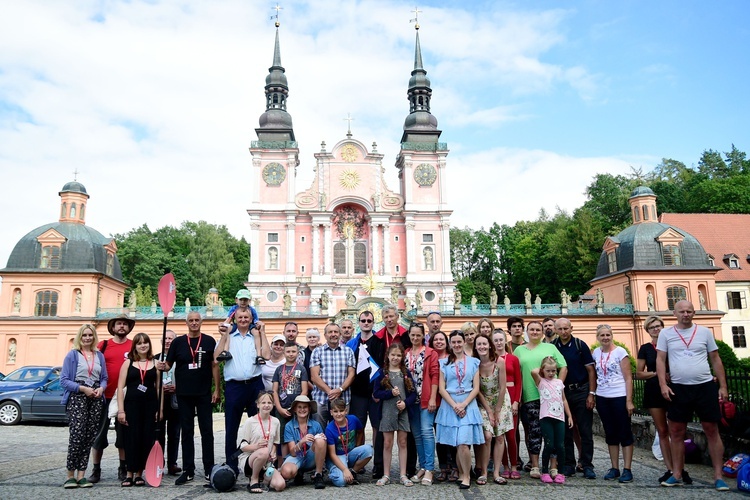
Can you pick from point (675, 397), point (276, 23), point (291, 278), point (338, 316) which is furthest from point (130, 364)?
point (276, 23)

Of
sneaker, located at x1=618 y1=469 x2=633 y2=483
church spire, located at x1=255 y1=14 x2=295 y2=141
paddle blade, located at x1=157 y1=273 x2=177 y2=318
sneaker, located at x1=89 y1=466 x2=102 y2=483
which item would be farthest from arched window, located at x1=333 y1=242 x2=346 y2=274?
sneaker, located at x1=618 y1=469 x2=633 y2=483

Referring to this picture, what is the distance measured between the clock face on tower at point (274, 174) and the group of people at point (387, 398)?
34.9 m

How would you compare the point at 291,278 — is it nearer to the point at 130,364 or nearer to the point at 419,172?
the point at 419,172

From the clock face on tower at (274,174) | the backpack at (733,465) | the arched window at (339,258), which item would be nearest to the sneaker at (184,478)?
the backpack at (733,465)

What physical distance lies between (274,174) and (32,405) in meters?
28.7

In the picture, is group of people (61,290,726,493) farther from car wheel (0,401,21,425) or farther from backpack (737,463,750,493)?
car wheel (0,401,21,425)

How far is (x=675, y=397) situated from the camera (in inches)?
275

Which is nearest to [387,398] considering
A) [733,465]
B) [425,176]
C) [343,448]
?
[343,448]

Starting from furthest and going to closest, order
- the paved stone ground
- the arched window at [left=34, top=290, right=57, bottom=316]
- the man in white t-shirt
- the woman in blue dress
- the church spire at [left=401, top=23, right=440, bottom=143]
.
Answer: the church spire at [left=401, top=23, right=440, bottom=143], the arched window at [left=34, top=290, right=57, bottom=316], the woman in blue dress, the man in white t-shirt, the paved stone ground

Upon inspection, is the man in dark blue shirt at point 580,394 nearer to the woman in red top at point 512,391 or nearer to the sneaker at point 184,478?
the woman in red top at point 512,391

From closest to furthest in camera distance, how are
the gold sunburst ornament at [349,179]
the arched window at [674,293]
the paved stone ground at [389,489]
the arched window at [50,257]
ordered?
the paved stone ground at [389,489], the arched window at [50,257], the arched window at [674,293], the gold sunburst ornament at [349,179]

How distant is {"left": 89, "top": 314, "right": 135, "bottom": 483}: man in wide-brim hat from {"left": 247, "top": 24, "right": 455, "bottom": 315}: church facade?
31486mm

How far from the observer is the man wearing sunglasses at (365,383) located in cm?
759

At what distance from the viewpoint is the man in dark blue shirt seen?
756 centimetres
